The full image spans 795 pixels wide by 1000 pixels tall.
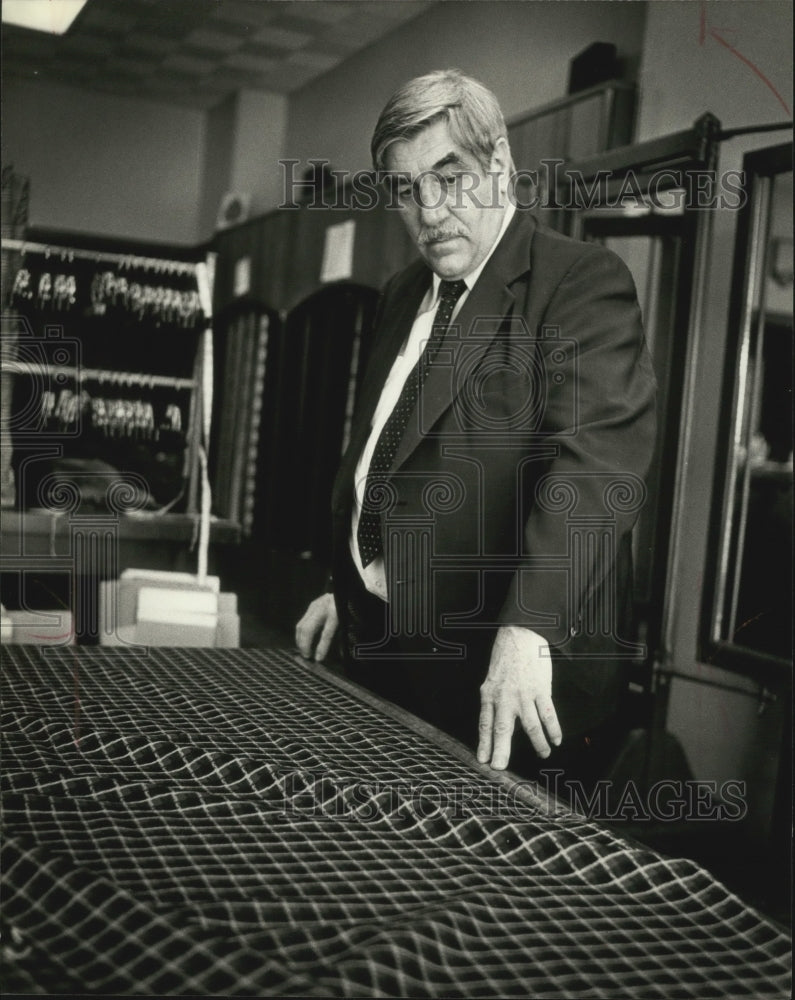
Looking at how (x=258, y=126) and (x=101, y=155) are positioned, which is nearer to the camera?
(x=101, y=155)

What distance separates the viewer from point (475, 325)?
A: 116cm

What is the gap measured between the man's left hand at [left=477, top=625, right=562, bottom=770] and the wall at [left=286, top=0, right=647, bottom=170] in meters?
0.58

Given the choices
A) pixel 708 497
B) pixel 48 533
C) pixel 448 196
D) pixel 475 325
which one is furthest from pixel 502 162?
pixel 708 497

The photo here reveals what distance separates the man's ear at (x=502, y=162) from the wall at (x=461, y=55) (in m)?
0.07

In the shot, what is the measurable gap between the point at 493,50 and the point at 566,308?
342 mm

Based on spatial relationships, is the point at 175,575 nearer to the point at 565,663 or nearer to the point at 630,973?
the point at 565,663

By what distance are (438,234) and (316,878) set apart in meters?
0.74

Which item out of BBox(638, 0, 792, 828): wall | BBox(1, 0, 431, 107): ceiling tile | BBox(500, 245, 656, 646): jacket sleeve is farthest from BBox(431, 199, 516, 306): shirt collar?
BBox(638, 0, 792, 828): wall

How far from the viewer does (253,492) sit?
190cm

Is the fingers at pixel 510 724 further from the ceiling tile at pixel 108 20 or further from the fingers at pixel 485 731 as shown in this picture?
the ceiling tile at pixel 108 20

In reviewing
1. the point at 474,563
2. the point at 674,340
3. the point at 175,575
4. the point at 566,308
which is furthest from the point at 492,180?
the point at 674,340

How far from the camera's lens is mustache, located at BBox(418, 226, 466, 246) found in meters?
1.16

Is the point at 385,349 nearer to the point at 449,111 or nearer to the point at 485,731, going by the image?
the point at 449,111

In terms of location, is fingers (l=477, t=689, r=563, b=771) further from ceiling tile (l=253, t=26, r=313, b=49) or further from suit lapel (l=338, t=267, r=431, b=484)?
ceiling tile (l=253, t=26, r=313, b=49)
